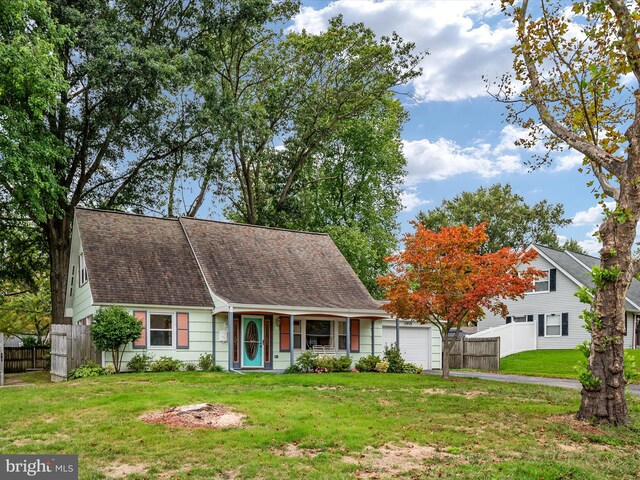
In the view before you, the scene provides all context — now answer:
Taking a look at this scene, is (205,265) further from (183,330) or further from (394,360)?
(394,360)

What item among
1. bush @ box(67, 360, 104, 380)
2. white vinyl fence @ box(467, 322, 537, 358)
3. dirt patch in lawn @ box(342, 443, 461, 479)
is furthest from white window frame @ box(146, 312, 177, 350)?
white vinyl fence @ box(467, 322, 537, 358)

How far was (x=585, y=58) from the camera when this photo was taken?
43.0 ft

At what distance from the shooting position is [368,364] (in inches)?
958

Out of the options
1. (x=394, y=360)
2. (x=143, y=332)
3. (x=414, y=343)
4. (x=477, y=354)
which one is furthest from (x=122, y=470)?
(x=477, y=354)

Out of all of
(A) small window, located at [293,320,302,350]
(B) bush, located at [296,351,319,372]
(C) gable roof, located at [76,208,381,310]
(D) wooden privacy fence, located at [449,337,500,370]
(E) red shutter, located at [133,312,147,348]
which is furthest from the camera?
(D) wooden privacy fence, located at [449,337,500,370]

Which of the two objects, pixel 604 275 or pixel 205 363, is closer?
pixel 604 275

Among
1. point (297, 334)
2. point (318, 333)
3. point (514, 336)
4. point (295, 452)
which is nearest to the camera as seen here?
point (295, 452)

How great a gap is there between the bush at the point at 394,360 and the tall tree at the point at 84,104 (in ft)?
44.0

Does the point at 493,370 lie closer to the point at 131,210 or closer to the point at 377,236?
the point at 377,236

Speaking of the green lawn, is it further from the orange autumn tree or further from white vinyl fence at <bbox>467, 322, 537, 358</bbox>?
the orange autumn tree

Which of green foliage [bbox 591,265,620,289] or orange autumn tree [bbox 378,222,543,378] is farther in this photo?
orange autumn tree [bbox 378,222,543,378]

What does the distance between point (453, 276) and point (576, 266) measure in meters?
20.6

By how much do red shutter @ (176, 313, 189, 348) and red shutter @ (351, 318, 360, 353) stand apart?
284 inches

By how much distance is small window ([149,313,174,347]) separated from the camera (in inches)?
847
